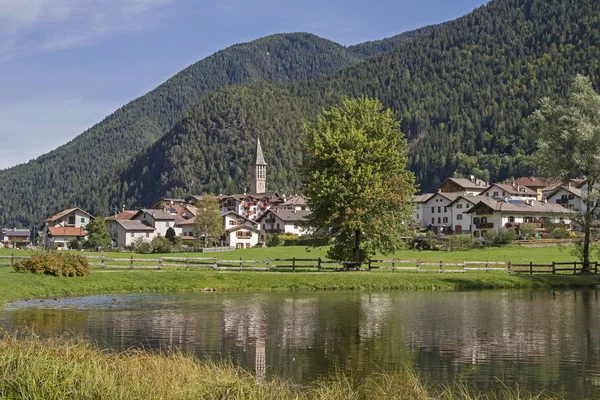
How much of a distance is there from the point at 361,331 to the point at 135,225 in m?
143

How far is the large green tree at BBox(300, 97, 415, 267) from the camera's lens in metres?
58.2

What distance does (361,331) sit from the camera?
30000 millimetres

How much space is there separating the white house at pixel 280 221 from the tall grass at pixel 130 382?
15220 cm

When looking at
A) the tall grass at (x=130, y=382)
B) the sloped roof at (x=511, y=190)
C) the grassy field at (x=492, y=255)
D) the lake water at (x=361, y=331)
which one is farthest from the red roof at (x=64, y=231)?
the tall grass at (x=130, y=382)

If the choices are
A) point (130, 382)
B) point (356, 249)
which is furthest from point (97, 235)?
point (130, 382)

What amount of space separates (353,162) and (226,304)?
2144 cm

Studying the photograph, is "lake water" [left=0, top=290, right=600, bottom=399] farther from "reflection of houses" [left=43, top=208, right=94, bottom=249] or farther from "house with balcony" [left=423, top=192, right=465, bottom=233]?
"reflection of houses" [left=43, top=208, right=94, bottom=249]

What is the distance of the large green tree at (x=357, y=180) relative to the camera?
58.2 m

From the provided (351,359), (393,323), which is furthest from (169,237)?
(351,359)

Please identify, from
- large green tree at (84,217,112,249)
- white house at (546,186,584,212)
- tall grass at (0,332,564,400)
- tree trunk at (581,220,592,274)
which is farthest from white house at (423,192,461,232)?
tall grass at (0,332,564,400)

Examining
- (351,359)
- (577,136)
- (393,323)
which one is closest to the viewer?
(351,359)

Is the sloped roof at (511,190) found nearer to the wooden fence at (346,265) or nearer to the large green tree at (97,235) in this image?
the large green tree at (97,235)

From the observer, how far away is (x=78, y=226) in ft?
594

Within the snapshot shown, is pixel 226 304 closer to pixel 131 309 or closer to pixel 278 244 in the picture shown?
pixel 131 309
